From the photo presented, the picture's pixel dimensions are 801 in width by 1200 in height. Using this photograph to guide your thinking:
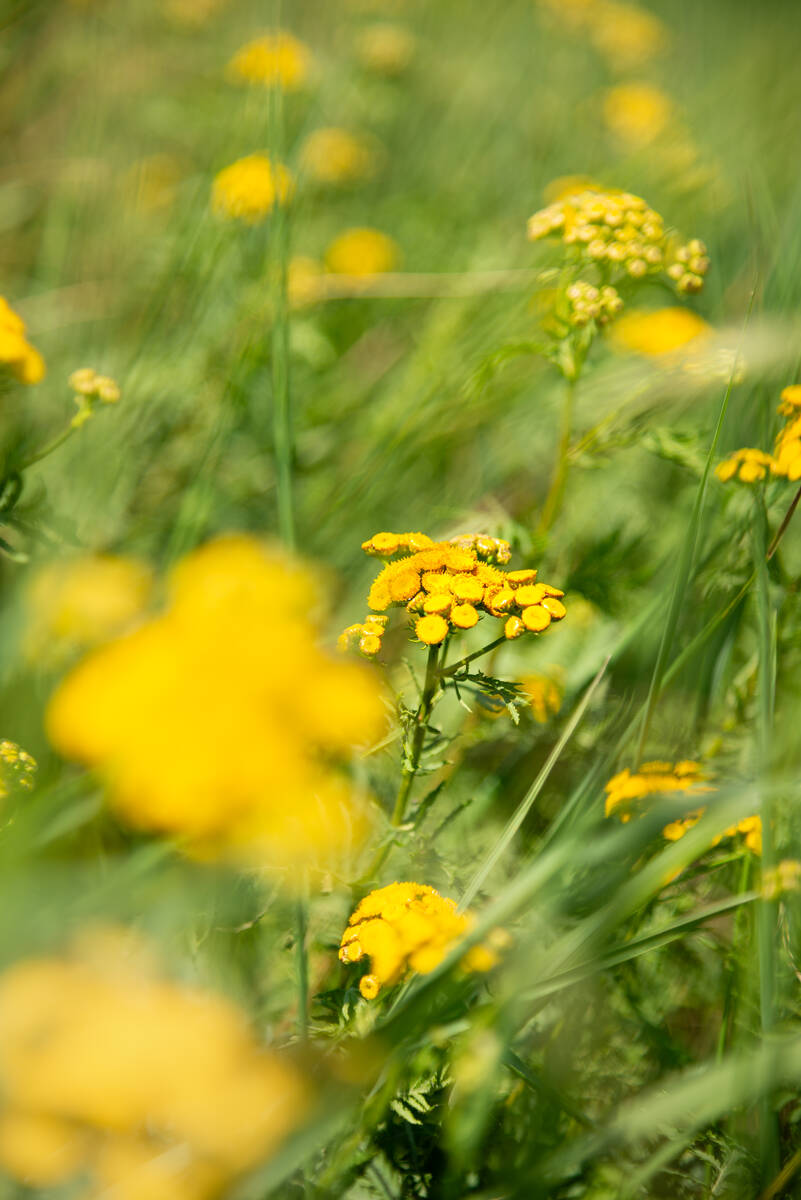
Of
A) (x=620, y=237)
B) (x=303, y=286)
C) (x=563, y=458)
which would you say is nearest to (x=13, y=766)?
(x=563, y=458)

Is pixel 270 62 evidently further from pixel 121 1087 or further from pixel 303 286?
pixel 121 1087

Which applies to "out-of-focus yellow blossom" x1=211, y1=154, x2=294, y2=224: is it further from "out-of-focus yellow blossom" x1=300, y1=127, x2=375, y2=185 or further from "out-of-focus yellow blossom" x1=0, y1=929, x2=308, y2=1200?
"out-of-focus yellow blossom" x1=0, y1=929, x2=308, y2=1200

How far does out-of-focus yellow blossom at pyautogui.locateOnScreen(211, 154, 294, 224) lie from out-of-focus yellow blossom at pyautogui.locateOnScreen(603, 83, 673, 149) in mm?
2274

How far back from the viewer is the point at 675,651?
4.50 ft

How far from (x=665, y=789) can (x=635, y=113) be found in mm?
4065

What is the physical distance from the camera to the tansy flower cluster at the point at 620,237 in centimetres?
151

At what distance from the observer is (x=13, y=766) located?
120cm

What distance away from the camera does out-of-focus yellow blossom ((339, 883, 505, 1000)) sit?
1013 mm

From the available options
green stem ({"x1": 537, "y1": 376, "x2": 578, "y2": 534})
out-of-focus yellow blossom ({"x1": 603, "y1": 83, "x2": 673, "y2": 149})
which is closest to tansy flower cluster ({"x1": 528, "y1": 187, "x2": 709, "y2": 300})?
green stem ({"x1": 537, "y1": 376, "x2": 578, "y2": 534})

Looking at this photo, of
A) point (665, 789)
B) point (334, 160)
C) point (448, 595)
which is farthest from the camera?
point (334, 160)

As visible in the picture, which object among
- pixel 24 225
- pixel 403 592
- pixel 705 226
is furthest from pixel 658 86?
pixel 403 592

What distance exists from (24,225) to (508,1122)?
3271 mm

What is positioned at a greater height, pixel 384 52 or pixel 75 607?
pixel 384 52

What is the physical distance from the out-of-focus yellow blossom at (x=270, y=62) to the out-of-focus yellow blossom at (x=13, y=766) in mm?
2618
